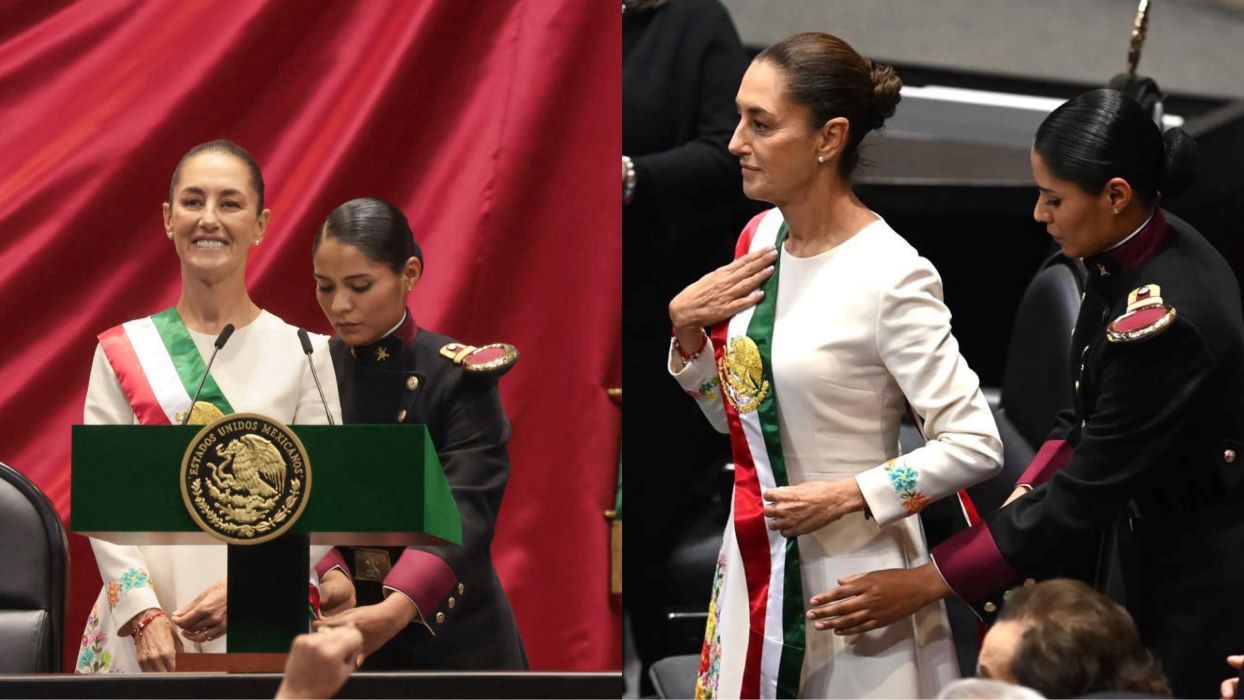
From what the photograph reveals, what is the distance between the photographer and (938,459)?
2463 mm

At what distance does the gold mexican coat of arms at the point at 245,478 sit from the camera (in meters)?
2.63

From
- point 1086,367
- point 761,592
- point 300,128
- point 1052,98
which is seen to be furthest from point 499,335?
point 1052,98

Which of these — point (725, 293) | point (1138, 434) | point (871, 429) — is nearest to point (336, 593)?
point (725, 293)

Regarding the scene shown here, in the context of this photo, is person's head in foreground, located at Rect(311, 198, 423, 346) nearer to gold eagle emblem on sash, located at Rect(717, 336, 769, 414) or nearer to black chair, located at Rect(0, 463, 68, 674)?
black chair, located at Rect(0, 463, 68, 674)

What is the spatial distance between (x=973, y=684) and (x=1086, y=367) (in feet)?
3.38

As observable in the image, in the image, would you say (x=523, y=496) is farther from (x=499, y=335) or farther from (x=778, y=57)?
(x=778, y=57)

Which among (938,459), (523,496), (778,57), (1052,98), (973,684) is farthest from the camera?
(1052,98)

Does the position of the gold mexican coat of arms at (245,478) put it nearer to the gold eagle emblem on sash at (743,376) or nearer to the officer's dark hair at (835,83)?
the gold eagle emblem on sash at (743,376)

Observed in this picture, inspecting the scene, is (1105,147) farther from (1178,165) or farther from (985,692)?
(985,692)

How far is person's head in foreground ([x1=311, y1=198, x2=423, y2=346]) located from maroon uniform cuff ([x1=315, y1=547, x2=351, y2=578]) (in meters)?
0.38

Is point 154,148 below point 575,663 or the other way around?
the other way around

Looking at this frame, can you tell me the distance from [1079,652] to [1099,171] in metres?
0.95

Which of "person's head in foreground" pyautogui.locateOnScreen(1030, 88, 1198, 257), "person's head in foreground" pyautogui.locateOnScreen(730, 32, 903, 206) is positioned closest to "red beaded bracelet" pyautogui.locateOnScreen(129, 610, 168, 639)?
"person's head in foreground" pyautogui.locateOnScreen(730, 32, 903, 206)

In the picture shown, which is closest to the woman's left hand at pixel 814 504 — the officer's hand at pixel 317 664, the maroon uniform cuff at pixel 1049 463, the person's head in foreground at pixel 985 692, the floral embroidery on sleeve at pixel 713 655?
the floral embroidery on sleeve at pixel 713 655
